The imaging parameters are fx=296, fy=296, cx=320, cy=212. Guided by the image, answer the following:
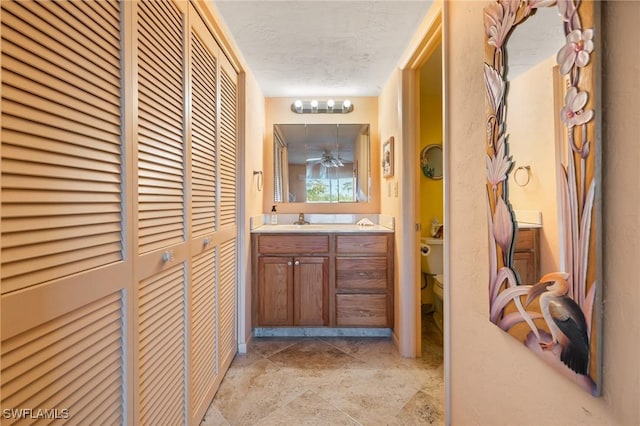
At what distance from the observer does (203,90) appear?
1527 mm

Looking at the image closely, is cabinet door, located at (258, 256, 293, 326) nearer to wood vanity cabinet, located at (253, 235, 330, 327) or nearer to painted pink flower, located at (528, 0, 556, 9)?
wood vanity cabinet, located at (253, 235, 330, 327)

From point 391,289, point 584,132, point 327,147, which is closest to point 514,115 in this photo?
point 584,132

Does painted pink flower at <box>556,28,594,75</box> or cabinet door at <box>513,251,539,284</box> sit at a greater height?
painted pink flower at <box>556,28,594,75</box>

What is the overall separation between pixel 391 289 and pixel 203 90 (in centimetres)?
193

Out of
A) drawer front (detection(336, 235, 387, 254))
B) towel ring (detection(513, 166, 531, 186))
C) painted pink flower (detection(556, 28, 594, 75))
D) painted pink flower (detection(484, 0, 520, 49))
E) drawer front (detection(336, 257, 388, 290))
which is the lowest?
drawer front (detection(336, 257, 388, 290))

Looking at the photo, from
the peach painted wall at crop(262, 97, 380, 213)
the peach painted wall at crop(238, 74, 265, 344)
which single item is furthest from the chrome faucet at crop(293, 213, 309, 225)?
the peach painted wall at crop(238, 74, 265, 344)

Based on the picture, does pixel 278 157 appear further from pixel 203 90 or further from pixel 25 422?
pixel 25 422

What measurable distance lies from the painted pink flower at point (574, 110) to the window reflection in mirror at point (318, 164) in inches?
91.8

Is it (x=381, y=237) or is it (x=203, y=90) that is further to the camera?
(x=381, y=237)

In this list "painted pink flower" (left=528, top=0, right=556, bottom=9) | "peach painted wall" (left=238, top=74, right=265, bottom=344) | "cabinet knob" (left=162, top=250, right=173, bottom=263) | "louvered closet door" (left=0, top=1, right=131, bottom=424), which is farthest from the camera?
"peach painted wall" (left=238, top=74, right=265, bottom=344)

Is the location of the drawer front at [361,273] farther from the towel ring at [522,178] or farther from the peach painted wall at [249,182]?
the towel ring at [522,178]

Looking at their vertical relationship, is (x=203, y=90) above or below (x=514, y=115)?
above

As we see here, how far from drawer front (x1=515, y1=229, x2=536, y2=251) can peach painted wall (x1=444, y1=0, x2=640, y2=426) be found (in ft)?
0.63

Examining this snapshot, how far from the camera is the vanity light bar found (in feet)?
9.61
